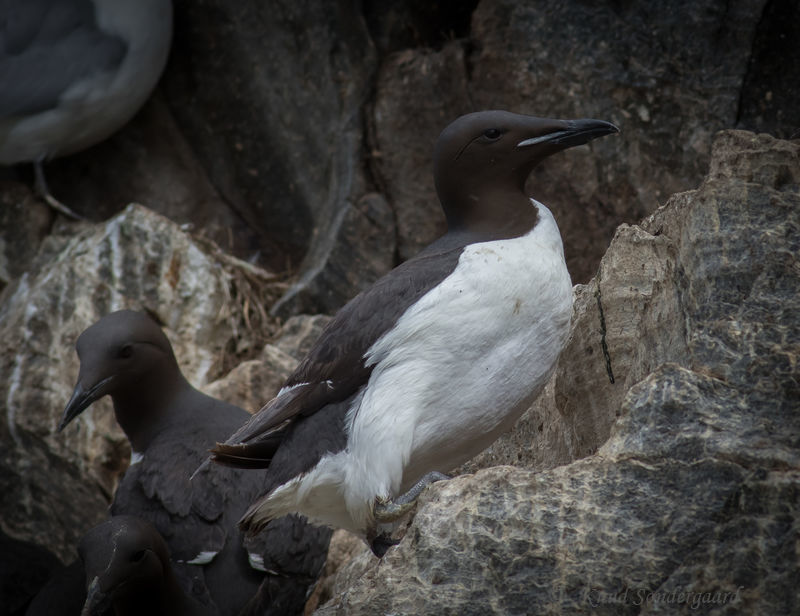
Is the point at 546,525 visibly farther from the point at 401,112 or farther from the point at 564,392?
the point at 401,112

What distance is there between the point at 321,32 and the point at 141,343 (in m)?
2.46

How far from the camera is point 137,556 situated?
4078mm

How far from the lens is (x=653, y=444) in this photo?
2.76 m

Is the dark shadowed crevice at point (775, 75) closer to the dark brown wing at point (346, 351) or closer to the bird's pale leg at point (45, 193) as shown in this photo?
the dark brown wing at point (346, 351)

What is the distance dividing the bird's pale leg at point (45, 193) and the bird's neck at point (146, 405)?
218 centimetres

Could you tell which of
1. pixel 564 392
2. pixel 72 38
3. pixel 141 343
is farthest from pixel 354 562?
pixel 72 38

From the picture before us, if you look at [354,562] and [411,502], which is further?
[354,562]

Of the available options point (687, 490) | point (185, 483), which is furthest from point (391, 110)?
point (687, 490)

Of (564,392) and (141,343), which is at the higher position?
(141,343)

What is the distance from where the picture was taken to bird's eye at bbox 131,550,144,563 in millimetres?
4055

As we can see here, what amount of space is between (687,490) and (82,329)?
4.51m

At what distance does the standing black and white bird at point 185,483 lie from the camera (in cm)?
434

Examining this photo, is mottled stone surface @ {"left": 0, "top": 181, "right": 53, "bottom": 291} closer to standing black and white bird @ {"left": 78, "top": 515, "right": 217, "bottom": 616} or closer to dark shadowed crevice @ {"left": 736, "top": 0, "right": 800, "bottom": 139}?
standing black and white bird @ {"left": 78, "top": 515, "right": 217, "bottom": 616}

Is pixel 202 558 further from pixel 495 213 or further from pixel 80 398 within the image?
pixel 495 213
